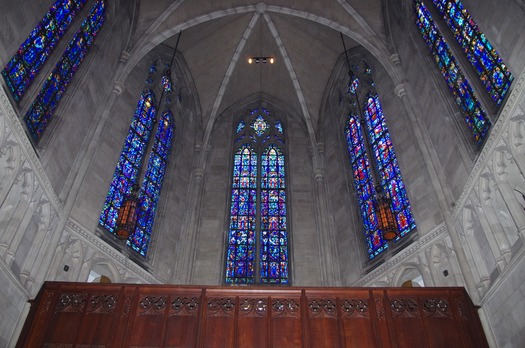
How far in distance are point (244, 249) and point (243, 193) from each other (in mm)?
2511

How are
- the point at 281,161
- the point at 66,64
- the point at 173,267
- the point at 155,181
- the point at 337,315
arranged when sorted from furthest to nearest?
1. the point at 281,161
2. the point at 155,181
3. the point at 173,267
4. the point at 66,64
5. the point at 337,315

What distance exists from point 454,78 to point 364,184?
192 inches

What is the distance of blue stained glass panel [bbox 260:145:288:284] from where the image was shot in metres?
15.0

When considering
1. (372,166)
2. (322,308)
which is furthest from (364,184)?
(322,308)

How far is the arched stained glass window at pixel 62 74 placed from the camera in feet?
31.7

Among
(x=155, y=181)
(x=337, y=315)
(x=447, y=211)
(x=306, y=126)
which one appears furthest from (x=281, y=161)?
(x=337, y=315)

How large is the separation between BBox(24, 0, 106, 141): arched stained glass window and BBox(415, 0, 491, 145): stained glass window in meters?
9.38

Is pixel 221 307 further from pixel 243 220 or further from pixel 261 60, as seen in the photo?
pixel 261 60

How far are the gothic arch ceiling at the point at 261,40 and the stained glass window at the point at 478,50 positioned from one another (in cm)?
392

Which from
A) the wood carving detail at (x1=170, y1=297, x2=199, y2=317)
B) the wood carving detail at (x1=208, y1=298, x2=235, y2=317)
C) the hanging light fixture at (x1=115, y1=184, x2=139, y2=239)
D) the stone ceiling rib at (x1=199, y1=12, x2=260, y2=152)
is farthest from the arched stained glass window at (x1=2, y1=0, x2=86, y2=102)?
the stone ceiling rib at (x1=199, y1=12, x2=260, y2=152)

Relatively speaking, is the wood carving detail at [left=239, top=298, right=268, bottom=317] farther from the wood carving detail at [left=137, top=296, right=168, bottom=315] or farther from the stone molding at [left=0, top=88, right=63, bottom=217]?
the stone molding at [left=0, top=88, right=63, bottom=217]

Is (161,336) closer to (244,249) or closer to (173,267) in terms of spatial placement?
(173,267)

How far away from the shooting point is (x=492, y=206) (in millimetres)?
8555

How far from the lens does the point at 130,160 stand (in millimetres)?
14156
